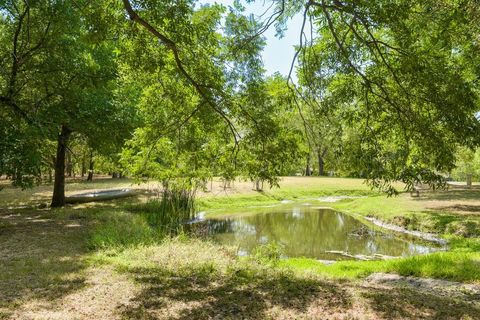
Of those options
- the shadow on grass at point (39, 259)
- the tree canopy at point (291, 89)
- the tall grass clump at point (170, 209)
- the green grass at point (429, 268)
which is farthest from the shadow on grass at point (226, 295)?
the tall grass clump at point (170, 209)

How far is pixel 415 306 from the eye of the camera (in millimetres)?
5359

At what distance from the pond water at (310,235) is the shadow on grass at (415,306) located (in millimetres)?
6483

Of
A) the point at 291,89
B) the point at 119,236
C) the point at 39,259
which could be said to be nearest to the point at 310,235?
the point at 119,236

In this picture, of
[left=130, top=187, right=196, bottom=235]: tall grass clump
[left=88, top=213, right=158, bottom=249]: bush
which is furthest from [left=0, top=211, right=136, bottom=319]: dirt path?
[left=130, top=187, right=196, bottom=235]: tall grass clump

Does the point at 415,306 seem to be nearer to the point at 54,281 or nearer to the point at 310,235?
the point at 54,281

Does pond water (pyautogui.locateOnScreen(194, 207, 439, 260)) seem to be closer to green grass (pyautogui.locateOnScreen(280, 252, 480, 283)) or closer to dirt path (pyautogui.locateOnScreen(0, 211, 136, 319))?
green grass (pyautogui.locateOnScreen(280, 252, 480, 283))

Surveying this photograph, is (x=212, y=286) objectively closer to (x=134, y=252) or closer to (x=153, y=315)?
(x=153, y=315)

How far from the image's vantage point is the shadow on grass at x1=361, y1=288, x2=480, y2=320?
501cm

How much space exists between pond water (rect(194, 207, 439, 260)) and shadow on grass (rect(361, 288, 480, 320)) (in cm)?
648

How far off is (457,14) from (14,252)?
397 inches

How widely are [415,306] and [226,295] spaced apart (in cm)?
270

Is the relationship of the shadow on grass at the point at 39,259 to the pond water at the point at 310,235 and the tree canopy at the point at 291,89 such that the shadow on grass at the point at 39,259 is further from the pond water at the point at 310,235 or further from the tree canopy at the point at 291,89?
the pond water at the point at 310,235

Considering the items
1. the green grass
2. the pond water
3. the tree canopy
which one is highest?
the tree canopy

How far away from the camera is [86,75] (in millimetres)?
14422
